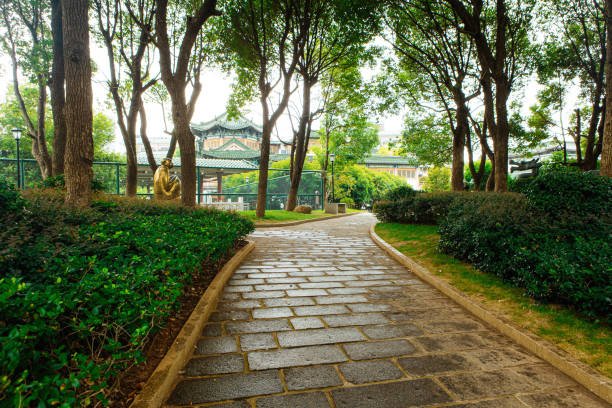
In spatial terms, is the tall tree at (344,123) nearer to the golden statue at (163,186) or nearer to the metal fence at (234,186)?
the metal fence at (234,186)

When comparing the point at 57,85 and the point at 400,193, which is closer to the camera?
the point at 57,85

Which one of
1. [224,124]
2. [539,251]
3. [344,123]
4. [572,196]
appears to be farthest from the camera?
[224,124]

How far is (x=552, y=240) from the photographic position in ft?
14.2

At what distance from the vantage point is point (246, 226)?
7285mm

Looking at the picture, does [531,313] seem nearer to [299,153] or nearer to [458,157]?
[458,157]

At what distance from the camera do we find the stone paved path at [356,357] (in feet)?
7.43

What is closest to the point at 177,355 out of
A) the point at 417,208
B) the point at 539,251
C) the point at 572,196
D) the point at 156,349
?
the point at 156,349

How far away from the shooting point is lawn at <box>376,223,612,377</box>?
286 cm

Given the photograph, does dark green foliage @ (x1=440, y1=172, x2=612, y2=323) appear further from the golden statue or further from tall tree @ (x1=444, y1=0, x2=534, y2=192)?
the golden statue

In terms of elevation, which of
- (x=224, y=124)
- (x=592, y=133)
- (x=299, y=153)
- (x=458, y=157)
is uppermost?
(x=224, y=124)

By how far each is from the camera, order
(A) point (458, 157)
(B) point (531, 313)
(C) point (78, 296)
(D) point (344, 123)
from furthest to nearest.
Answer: (D) point (344, 123) → (A) point (458, 157) → (B) point (531, 313) → (C) point (78, 296)

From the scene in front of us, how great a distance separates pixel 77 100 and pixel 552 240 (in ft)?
25.0

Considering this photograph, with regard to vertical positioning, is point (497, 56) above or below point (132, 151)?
above

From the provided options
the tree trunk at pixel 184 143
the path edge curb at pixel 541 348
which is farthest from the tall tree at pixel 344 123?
the path edge curb at pixel 541 348
